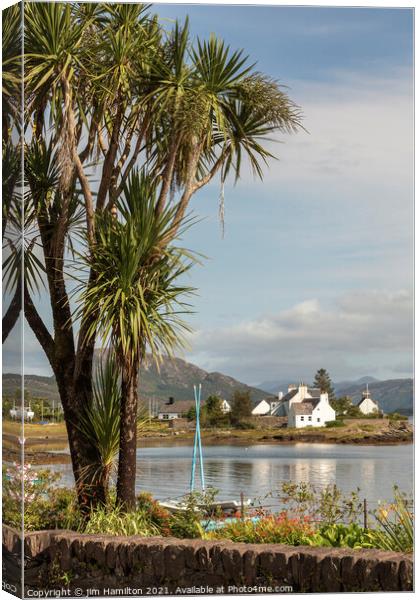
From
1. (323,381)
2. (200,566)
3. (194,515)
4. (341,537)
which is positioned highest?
(323,381)

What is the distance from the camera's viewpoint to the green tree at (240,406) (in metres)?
9.75

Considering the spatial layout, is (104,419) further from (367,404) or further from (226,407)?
(367,404)

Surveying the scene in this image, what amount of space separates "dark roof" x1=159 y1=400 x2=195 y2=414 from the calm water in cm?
30

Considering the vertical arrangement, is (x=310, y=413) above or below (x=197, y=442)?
above

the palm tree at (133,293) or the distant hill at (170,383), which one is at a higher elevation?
the palm tree at (133,293)

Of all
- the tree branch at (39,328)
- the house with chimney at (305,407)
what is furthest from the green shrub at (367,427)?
the tree branch at (39,328)

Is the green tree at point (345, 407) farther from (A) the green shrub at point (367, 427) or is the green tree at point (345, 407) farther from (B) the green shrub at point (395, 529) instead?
(B) the green shrub at point (395, 529)

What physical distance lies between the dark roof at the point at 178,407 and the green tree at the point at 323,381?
1.06m

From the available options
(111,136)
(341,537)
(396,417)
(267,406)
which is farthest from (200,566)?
(111,136)

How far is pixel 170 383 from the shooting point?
9312 millimetres

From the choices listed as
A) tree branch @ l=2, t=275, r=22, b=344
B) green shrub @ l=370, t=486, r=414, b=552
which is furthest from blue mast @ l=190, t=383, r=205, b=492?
tree branch @ l=2, t=275, r=22, b=344

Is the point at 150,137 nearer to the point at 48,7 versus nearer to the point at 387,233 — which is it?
the point at 48,7

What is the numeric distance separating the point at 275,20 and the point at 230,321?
7.95ft

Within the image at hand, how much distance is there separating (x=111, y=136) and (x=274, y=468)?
300 centimetres
